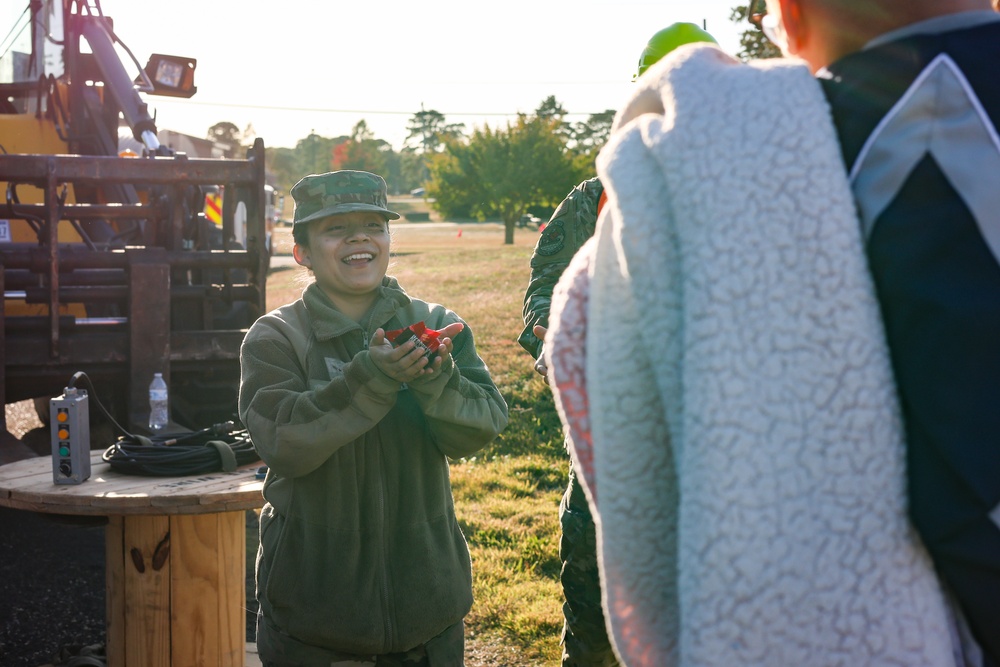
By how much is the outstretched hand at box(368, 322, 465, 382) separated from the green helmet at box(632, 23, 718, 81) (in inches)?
49.4

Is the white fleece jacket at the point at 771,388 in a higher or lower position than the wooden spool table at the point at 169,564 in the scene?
higher

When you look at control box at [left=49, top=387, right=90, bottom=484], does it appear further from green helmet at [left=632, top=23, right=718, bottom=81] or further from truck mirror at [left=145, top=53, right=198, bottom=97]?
truck mirror at [left=145, top=53, right=198, bottom=97]

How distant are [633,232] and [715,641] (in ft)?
1.38

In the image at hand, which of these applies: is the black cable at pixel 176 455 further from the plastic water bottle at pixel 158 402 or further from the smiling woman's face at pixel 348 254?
the plastic water bottle at pixel 158 402

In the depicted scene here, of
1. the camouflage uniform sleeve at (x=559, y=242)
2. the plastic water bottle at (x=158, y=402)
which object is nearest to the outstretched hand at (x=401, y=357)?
the camouflage uniform sleeve at (x=559, y=242)

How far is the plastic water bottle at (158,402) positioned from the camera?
4.91 metres

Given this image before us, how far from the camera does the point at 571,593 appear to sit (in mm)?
2891

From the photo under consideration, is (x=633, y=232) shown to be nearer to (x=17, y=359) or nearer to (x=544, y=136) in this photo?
(x=17, y=359)

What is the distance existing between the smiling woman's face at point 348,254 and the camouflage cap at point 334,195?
29 millimetres

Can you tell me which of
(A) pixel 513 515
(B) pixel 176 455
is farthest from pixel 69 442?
(A) pixel 513 515

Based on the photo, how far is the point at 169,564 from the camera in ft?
10.5

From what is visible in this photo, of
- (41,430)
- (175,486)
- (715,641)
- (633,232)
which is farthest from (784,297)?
(41,430)

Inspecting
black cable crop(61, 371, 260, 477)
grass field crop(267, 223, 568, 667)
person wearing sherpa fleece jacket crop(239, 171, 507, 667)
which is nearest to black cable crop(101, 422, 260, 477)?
black cable crop(61, 371, 260, 477)

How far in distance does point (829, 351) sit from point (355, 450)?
1701mm
